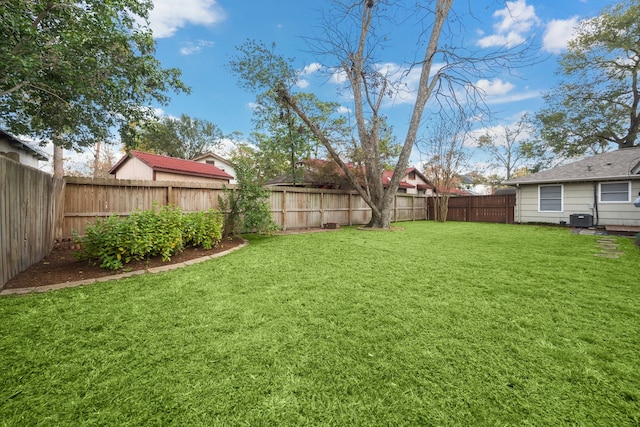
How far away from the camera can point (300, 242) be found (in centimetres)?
636

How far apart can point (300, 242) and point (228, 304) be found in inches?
148

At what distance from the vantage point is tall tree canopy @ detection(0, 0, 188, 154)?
415 cm

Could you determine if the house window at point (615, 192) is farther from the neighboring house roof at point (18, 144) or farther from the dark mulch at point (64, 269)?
the neighboring house roof at point (18, 144)

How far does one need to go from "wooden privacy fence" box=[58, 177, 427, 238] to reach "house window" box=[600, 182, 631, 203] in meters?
9.81

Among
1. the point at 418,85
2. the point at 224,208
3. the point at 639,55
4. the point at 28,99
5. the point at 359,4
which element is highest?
the point at 639,55

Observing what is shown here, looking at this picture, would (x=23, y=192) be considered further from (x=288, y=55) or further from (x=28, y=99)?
(x=288, y=55)

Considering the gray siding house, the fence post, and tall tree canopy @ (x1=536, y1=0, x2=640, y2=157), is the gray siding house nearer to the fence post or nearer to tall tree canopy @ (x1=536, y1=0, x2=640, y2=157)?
tall tree canopy @ (x1=536, y1=0, x2=640, y2=157)

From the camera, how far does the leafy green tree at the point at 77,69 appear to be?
4150mm

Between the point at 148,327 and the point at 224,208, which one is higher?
the point at 224,208

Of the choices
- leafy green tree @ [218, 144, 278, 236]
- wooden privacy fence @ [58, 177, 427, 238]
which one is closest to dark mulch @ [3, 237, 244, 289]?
wooden privacy fence @ [58, 177, 427, 238]

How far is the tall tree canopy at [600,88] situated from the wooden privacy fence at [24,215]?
23.2 m

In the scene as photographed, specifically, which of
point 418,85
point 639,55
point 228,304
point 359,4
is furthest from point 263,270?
point 639,55

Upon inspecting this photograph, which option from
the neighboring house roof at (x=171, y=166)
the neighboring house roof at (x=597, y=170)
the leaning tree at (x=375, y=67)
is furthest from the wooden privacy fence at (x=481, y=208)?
the neighboring house roof at (x=171, y=166)

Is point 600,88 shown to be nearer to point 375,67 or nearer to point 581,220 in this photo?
point 581,220
